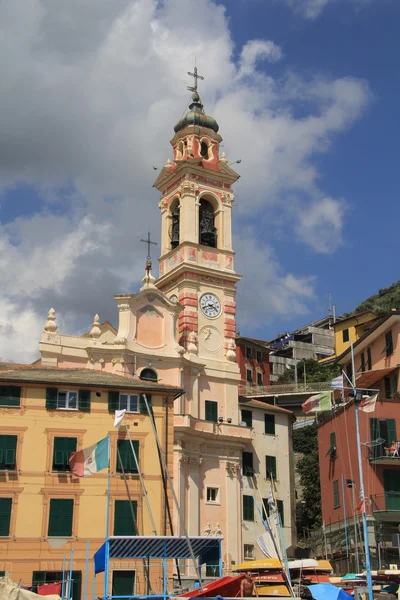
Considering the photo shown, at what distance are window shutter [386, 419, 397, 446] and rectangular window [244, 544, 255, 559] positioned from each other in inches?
591

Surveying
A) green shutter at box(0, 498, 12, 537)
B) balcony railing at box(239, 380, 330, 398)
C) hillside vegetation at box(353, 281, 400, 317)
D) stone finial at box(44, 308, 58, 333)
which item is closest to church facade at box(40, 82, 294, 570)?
stone finial at box(44, 308, 58, 333)

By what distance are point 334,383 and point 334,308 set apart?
288ft

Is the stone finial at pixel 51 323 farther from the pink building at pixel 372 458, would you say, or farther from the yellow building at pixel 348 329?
the yellow building at pixel 348 329

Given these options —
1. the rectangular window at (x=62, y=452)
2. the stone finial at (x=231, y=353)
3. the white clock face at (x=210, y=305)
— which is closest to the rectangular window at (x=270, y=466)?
the stone finial at (x=231, y=353)

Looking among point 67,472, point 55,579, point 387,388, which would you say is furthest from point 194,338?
point 55,579

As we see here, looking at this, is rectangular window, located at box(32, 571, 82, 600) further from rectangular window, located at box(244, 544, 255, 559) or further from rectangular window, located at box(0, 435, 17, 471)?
rectangular window, located at box(244, 544, 255, 559)

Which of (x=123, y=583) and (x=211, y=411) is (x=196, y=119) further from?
(x=123, y=583)

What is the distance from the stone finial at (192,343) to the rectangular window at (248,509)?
1099 centimetres

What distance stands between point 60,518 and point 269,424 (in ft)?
84.2

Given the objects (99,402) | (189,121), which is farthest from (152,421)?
(189,121)

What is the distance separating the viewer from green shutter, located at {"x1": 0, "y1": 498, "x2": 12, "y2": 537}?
36875 millimetres

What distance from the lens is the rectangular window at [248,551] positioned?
181 ft

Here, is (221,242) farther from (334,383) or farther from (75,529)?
(75,529)

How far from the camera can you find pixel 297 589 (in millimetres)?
29406
